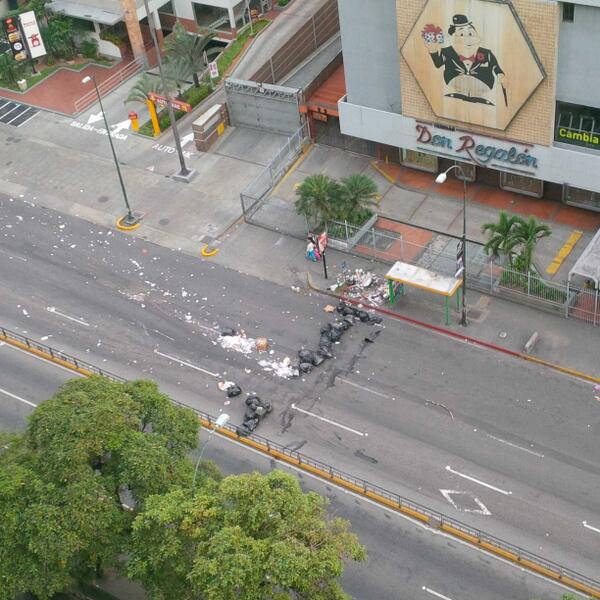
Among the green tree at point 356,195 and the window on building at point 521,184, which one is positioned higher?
the green tree at point 356,195

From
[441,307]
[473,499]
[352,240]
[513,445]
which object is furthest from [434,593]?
[352,240]

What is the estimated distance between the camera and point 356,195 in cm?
5197

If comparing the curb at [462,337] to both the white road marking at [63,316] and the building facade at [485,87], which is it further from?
the white road marking at [63,316]

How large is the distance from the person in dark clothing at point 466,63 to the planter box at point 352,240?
7.82 m

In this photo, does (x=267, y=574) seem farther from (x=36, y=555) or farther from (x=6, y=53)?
(x=6, y=53)

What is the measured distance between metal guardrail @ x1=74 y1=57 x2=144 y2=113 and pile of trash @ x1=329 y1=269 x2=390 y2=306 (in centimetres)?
2641

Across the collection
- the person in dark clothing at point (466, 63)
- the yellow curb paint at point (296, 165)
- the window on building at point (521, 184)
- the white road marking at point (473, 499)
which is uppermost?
the person in dark clothing at point (466, 63)

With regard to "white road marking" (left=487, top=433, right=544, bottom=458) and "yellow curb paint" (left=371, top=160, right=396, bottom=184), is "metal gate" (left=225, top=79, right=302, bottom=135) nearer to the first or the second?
"yellow curb paint" (left=371, top=160, right=396, bottom=184)

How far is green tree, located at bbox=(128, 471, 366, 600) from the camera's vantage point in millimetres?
27969

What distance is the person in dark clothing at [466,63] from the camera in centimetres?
4788

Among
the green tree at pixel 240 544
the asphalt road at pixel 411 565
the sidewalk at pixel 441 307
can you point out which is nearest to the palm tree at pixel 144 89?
the sidewalk at pixel 441 307

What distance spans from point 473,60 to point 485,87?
153 centimetres

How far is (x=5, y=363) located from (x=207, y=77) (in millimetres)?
27041

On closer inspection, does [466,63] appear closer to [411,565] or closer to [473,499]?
[473,499]
